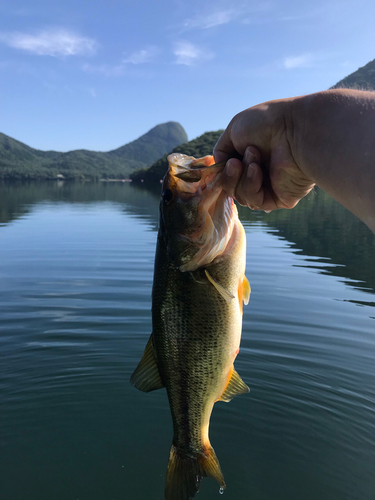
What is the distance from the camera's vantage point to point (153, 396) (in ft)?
18.3

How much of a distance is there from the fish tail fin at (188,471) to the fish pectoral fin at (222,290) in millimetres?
1359

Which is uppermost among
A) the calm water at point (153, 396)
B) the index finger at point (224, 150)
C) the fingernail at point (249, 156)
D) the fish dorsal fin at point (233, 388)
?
the index finger at point (224, 150)

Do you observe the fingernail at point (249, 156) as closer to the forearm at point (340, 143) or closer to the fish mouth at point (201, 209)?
the fish mouth at point (201, 209)

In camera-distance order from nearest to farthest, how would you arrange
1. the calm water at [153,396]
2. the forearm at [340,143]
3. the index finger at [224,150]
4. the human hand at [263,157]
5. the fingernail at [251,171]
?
the forearm at [340,143] < the human hand at [263,157] < the fingernail at [251,171] < the index finger at [224,150] < the calm water at [153,396]

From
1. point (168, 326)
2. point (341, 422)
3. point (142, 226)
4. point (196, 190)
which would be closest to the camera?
point (196, 190)

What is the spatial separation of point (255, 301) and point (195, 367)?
6.99 metres

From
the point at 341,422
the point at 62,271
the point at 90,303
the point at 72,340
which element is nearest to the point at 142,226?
the point at 62,271

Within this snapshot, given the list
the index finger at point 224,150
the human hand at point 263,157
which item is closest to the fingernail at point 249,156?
the human hand at point 263,157

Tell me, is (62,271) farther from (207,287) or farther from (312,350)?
(207,287)

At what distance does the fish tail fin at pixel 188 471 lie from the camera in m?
3.11

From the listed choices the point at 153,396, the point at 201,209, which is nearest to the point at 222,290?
the point at 201,209

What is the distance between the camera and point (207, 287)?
9.32ft

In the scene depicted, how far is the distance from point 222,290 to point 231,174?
0.81 metres

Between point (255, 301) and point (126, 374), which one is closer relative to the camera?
point (126, 374)
